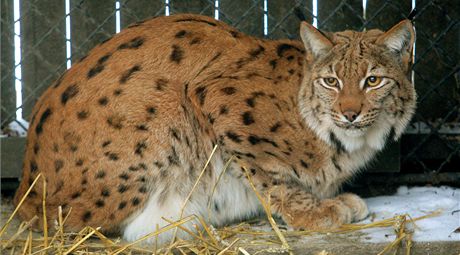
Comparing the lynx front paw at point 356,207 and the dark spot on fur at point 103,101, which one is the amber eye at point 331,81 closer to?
the lynx front paw at point 356,207

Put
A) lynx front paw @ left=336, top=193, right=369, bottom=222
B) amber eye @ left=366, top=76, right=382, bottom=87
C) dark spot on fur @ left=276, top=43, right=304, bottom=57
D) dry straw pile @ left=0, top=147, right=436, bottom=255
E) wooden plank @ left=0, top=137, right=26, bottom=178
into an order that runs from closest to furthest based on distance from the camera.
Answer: dry straw pile @ left=0, top=147, right=436, bottom=255
amber eye @ left=366, top=76, right=382, bottom=87
lynx front paw @ left=336, top=193, right=369, bottom=222
dark spot on fur @ left=276, top=43, right=304, bottom=57
wooden plank @ left=0, top=137, right=26, bottom=178

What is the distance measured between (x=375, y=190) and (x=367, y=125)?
1.28m

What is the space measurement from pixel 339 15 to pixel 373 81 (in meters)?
1.34

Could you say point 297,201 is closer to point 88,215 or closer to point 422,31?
point 88,215

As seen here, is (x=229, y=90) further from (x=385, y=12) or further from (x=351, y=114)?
(x=385, y=12)

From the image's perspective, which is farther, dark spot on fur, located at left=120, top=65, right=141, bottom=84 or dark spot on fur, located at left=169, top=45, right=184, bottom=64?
dark spot on fur, located at left=169, top=45, right=184, bottom=64

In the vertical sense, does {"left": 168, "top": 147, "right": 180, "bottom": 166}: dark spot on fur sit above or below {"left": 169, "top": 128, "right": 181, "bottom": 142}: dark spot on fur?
below

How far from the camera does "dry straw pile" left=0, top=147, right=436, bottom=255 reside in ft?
12.9

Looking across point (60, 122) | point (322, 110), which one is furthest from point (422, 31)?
point (60, 122)

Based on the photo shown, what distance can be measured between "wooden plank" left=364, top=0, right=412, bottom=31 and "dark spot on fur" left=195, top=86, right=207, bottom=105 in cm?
148

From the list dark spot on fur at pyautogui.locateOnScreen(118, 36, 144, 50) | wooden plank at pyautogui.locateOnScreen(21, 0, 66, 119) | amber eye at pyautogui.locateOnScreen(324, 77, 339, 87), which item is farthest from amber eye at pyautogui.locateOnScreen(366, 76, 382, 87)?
wooden plank at pyautogui.locateOnScreen(21, 0, 66, 119)

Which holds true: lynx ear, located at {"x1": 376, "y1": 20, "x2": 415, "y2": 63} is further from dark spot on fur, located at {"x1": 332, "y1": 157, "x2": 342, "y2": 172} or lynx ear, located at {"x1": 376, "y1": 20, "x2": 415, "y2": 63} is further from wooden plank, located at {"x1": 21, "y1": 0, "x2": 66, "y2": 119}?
wooden plank, located at {"x1": 21, "y1": 0, "x2": 66, "y2": 119}

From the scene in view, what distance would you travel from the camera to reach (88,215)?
13.4ft

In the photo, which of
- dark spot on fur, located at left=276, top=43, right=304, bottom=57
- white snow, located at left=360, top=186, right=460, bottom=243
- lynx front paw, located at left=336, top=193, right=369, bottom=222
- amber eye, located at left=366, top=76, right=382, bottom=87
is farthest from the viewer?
dark spot on fur, located at left=276, top=43, right=304, bottom=57
